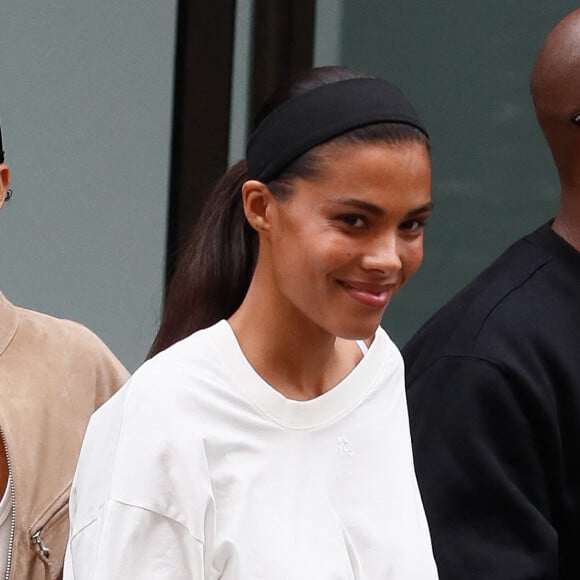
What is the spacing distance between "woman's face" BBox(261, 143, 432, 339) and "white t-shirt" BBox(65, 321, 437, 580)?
16cm

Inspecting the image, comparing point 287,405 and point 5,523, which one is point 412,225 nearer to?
point 287,405

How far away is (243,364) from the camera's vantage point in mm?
2525

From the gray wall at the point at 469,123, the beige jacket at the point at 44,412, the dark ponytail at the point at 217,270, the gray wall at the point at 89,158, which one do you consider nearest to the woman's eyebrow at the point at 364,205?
the dark ponytail at the point at 217,270

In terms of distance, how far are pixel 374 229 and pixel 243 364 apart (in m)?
0.26

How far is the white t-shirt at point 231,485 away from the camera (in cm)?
237

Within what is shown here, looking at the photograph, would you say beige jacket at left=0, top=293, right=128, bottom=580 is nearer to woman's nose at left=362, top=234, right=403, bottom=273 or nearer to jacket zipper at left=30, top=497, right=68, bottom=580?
jacket zipper at left=30, top=497, right=68, bottom=580

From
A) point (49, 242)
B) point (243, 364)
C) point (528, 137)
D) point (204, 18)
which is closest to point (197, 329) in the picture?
point (243, 364)

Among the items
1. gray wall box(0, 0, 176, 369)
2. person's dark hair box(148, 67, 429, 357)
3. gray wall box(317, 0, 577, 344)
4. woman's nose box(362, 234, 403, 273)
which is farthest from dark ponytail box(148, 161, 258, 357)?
gray wall box(317, 0, 577, 344)

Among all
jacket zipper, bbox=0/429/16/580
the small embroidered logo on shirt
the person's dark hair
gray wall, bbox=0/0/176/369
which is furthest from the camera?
gray wall, bbox=0/0/176/369

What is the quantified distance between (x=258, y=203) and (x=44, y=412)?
0.75 metres

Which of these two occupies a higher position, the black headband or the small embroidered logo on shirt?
the black headband

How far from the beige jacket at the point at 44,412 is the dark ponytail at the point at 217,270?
0.32 meters

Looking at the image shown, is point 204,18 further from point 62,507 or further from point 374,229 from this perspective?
point 374,229

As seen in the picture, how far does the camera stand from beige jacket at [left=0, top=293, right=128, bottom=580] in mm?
2998
